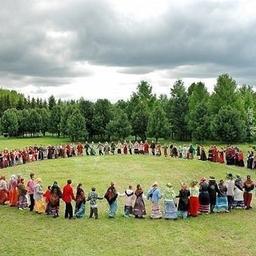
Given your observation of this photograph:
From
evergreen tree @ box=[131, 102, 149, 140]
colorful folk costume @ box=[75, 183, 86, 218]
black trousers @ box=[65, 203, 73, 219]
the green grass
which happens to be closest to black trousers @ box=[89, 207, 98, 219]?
colorful folk costume @ box=[75, 183, 86, 218]

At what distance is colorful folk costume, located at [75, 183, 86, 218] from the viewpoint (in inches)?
→ 859

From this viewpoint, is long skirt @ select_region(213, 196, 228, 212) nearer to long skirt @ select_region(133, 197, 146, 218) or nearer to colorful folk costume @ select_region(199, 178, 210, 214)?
colorful folk costume @ select_region(199, 178, 210, 214)

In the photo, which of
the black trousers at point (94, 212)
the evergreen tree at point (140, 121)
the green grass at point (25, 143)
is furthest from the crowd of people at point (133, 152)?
the evergreen tree at point (140, 121)

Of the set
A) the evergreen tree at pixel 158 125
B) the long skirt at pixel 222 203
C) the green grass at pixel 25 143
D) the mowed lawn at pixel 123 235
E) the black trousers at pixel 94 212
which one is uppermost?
the evergreen tree at pixel 158 125

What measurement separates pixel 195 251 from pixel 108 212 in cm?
674

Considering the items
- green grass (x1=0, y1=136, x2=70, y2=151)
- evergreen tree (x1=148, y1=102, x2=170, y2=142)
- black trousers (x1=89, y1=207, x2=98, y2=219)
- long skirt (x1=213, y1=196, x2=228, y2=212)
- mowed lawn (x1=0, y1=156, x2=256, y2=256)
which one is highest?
evergreen tree (x1=148, y1=102, x2=170, y2=142)

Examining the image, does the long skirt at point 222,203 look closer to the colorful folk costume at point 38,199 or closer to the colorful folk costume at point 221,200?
the colorful folk costume at point 221,200

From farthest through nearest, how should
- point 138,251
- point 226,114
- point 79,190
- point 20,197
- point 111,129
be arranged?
point 111,129 < point 226,114 < point 20,197 < point 79,190 < point 138,251

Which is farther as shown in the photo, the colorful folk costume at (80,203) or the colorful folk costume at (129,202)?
the colorful folk costume at (129,202)

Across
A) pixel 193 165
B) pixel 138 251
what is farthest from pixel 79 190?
pixel 193 165

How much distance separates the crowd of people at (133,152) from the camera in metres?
41.9

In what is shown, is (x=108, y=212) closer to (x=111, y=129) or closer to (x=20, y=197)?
(x=20, y=197)

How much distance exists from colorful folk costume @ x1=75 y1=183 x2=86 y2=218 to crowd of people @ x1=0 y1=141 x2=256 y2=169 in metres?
21.0

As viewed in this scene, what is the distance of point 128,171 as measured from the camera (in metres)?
35.8
